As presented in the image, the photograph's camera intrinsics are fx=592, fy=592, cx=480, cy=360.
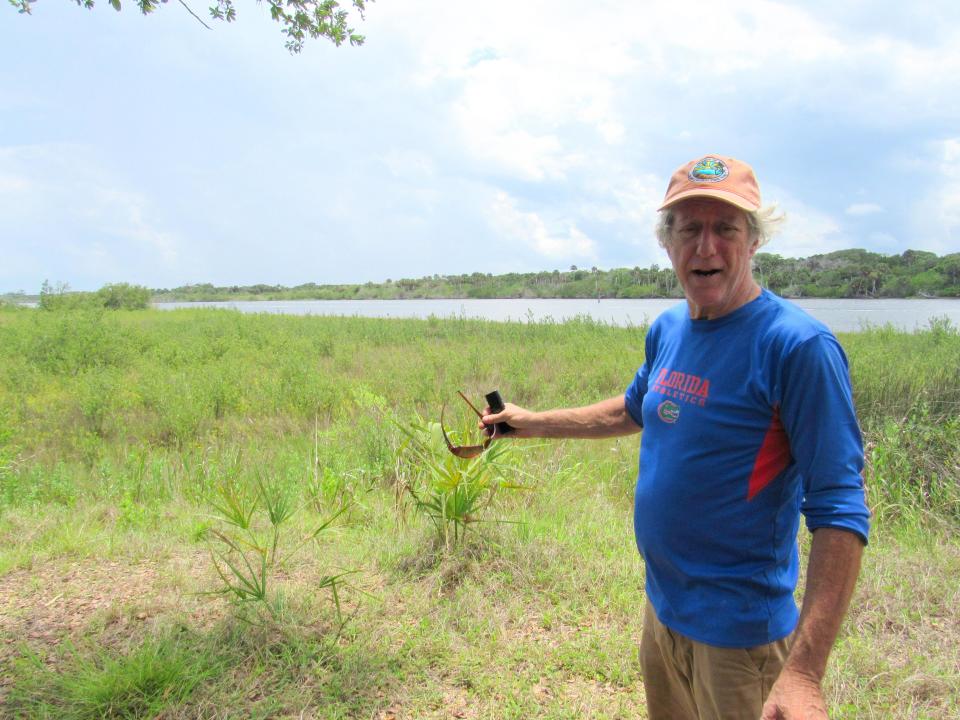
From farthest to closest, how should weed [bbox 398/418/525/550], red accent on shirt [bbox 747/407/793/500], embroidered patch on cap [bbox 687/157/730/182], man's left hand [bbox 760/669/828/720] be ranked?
weed [bbox 398/418/525/550] < embroidered patch on cap [bbox 687/157/730/182] < red accent on shirt [bbox 747/407/793/500] < man's left hand [bbox 760/669/828/720]

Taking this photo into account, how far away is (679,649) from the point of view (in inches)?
65.6

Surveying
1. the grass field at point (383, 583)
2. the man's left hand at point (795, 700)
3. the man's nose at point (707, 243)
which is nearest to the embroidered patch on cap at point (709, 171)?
the man's nose at point (707, 243)

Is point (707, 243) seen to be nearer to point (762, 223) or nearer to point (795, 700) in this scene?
point (762, 223)

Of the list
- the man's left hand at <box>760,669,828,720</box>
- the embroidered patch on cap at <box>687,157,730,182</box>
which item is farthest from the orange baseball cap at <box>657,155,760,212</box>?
the man's left hand at <box>760,669,828,720</box>

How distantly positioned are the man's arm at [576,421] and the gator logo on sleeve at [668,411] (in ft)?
1.38

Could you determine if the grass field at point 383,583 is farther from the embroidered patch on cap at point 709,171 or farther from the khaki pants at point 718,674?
the embroidered patch on cap at point 709,171

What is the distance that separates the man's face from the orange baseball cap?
0.04m

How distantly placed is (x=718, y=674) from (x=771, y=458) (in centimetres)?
59

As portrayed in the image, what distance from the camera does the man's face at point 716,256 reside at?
1555mm

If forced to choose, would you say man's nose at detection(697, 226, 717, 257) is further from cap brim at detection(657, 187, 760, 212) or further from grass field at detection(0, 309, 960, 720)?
grass field at detection(0, 309, 960, 720)

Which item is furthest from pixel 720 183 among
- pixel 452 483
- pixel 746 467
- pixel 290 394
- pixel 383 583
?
pixel 290 394

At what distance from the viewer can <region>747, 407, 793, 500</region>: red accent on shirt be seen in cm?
143

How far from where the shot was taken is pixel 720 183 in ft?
4.99

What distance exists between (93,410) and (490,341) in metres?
12.8
